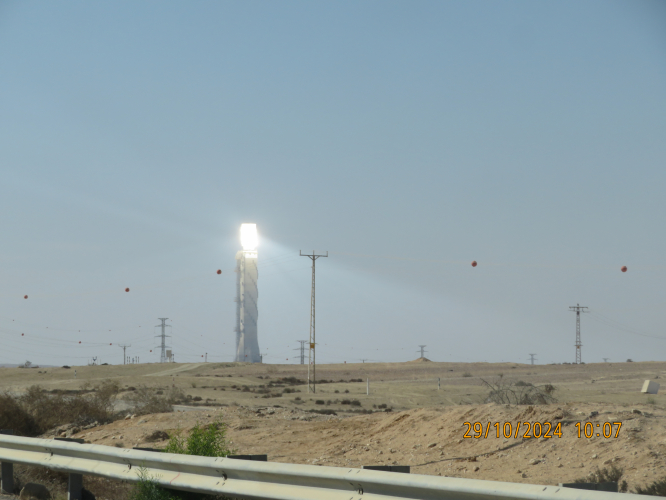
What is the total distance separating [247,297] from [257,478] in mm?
134462

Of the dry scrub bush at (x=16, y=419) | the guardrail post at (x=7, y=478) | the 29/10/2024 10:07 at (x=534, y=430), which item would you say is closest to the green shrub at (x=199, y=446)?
the guardrail post at (x=7, y=478)

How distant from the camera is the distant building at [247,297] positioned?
13838cm

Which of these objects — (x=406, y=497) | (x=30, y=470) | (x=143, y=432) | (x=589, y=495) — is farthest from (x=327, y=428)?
(x=589, y=495)

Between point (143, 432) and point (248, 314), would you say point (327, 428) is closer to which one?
point (143, 432)

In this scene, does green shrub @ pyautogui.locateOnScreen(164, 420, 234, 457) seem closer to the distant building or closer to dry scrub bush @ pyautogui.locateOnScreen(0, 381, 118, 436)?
dry scrub bush @ pyautogui.locateOnScreen(0, 381, 118, 436)

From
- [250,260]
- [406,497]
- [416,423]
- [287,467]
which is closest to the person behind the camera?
[406,497]

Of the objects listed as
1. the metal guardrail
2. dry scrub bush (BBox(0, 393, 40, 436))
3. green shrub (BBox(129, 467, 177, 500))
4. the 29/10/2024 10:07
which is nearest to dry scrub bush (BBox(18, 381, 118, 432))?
dry scrub bush (BBox(0, 393, 40, 436))

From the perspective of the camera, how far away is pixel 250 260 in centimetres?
13888

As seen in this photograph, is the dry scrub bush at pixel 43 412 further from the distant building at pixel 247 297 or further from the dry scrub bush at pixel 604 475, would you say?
the distant building at pixel 247 297

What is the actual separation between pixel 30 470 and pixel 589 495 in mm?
9213

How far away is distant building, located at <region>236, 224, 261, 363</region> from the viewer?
13838 centimetres

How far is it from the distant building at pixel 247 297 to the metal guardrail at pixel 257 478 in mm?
129725

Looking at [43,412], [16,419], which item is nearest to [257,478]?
[16,419]

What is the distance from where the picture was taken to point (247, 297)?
140m
